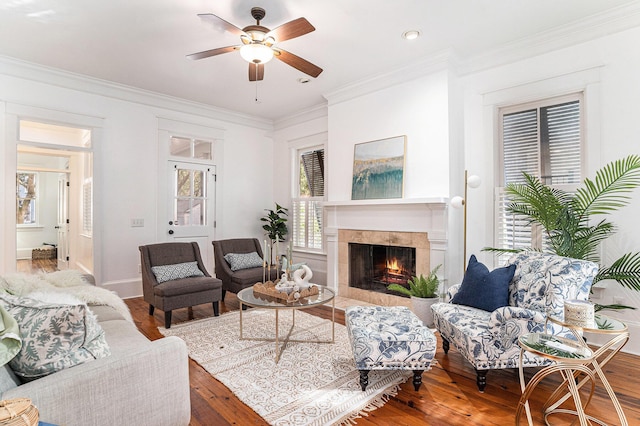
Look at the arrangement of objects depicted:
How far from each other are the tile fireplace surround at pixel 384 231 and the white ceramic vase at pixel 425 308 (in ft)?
1.42

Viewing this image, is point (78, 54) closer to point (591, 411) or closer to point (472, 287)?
point (472, 287)

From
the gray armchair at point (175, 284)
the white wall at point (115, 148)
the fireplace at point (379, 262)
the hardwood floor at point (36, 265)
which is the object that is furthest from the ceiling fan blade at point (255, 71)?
the hardwood floor at point (36, 265)

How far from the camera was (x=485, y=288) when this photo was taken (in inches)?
106

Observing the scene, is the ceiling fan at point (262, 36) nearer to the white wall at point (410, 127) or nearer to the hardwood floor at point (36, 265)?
the white wall at point (410, 127)

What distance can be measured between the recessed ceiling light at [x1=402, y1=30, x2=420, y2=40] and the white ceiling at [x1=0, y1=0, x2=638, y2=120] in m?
0.06

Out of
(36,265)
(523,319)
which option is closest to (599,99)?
(523,319)

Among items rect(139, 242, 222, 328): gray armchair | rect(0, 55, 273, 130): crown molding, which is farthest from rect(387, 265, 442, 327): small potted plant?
rect(0, 55, 273, 130): crown molding

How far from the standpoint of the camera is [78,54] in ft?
12.6

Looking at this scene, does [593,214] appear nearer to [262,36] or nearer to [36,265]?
[262,36]

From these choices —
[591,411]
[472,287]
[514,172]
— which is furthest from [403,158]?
[591,411]

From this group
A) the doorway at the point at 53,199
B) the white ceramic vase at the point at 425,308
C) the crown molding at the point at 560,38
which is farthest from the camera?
the doorway at the point at 53,199

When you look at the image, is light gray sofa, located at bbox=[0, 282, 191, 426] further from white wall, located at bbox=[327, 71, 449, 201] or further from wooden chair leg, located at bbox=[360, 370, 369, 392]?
white wall, located at bbox=[327, 71, 449, 201]

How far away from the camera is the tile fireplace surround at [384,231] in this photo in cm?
389

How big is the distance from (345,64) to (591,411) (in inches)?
151
